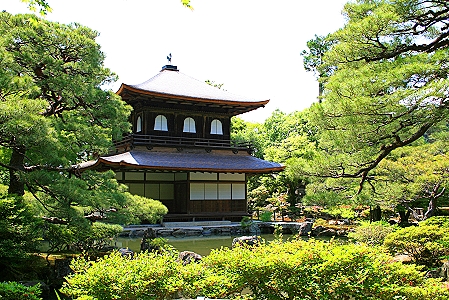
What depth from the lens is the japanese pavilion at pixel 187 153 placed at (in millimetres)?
19969

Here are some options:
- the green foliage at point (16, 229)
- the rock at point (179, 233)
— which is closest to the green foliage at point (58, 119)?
the green foliage at point (16, 229)

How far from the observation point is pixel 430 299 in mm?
4949

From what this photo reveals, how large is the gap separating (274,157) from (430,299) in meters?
21.7

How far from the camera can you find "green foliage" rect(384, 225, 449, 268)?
8289 millimetres

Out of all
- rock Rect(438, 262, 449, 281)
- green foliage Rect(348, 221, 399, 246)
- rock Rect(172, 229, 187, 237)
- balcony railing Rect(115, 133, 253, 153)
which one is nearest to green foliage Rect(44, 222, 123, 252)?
green foliage Rect(348, 221, 399, 246)

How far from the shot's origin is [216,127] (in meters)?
22.9

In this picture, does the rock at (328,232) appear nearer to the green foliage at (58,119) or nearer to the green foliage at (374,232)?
the green foliage at (374,232)

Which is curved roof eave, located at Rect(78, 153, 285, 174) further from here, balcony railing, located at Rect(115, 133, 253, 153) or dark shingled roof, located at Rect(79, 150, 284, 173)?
balcony railing, located at Rect(115, 133, 253, 153)

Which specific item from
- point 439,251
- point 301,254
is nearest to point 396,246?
point 439,251

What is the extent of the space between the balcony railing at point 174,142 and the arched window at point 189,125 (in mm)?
515

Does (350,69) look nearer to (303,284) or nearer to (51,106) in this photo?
(303,284)

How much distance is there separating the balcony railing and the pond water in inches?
198

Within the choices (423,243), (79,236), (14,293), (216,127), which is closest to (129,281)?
(14,293)

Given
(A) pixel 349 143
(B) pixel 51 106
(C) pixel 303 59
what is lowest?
(A) pixel 349 143
